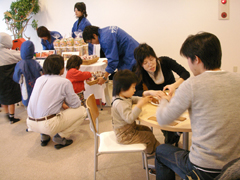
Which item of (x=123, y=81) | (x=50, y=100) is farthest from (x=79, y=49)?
(x=123, y=81)

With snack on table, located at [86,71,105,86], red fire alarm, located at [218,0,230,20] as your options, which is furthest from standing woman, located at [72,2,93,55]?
red fire alarm, located at [218,0,230,20]

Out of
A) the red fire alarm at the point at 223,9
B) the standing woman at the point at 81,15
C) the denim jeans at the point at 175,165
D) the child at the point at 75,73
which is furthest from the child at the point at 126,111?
the red fire alarm at the point at 223,9

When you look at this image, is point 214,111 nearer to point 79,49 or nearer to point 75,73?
point 75,73

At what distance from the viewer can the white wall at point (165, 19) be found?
445cm

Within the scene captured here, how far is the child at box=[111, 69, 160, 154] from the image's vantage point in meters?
1.51

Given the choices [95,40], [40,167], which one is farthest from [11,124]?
[95,40]

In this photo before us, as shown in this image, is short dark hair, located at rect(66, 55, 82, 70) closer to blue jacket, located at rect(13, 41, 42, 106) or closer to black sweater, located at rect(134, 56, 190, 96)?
blue jacket, located at rect(13, 41, 42, 106)

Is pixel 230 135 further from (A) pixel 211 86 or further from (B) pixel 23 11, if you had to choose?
(B) pixel 23 11

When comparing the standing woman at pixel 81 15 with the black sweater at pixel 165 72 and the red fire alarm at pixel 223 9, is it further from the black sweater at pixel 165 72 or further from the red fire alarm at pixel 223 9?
the red fire alarm at pixel 223 9

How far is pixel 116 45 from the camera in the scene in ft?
9.10

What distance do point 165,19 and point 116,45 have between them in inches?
97.2

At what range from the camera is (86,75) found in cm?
289

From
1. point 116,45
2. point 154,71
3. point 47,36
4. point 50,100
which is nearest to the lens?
point 154,71

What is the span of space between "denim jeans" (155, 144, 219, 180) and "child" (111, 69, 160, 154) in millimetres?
319
